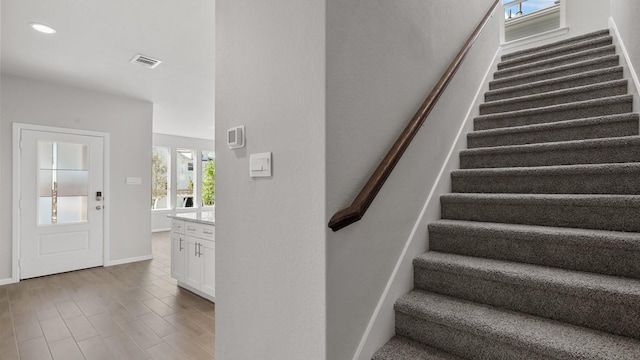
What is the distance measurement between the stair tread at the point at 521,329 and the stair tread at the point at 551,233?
0.39 metres

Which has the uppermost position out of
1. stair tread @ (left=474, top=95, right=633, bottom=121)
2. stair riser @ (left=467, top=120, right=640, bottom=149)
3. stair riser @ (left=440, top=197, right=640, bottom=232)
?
stair tread @ (left=474, top=95, right=633, bottom=121)

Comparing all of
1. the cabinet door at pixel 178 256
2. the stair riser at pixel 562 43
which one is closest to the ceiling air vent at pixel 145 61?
the cabinet door at pixel 178 256

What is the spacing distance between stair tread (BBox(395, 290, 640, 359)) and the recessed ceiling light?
3.65m

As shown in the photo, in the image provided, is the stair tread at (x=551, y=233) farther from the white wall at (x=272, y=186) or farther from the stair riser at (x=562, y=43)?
the stair riser at (x=562, y=43)

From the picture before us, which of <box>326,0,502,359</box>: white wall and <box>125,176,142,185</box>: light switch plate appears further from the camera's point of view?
<box>125,176,142,185</box>: light switch plate

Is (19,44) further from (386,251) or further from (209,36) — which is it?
(386,251)

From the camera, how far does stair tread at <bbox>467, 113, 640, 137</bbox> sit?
195 centimetres

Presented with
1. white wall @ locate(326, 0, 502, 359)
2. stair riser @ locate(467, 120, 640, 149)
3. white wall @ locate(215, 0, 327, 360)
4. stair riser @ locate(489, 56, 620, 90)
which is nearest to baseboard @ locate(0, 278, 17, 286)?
white wall @ locate(215, 0, 327, 360)

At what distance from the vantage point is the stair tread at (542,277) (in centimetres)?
121

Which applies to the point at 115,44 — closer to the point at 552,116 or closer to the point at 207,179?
the point at 552,116

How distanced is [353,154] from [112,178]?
483 cm

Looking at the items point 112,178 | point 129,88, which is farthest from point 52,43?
point 112,178

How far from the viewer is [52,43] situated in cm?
313

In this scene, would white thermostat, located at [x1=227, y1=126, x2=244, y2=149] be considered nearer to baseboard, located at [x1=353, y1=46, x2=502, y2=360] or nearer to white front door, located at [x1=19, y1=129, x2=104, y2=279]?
baseboard, located at [x1=353, y1=46, x2=502, y2=360]
